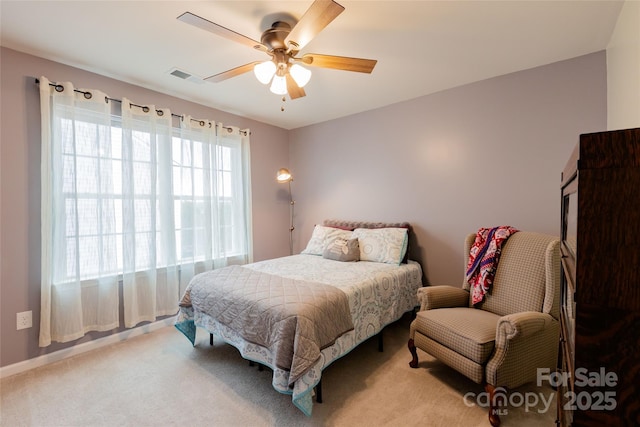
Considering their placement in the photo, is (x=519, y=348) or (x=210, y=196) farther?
(x=210, y=196)

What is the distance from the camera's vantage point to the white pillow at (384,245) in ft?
9.86

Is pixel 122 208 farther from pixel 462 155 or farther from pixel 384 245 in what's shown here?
pixel 462 155

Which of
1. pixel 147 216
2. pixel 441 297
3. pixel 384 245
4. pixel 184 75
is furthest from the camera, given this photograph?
pixel 384 245

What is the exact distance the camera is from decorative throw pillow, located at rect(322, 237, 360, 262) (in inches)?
123

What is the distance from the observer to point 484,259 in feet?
7.68

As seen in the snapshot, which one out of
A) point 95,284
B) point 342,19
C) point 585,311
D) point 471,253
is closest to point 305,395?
point 585,311

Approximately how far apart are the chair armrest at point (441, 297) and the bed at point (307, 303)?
353 millimetres

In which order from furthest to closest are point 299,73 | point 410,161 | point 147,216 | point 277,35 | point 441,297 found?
point 410,161 → point 147,216 → point 441,297 → point 299,73 → point 277,35

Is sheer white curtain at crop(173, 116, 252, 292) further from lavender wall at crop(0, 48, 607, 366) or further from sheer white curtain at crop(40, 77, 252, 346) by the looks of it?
lavender wall at crop(0, 48, 607, 366)

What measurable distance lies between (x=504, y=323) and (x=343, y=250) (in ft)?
5.56

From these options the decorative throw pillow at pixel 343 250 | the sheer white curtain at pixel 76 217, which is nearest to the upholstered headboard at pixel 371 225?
the decorative throw pillow at pixel 343 250

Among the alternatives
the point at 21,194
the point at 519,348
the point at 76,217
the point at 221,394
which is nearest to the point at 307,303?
the point at 221,394

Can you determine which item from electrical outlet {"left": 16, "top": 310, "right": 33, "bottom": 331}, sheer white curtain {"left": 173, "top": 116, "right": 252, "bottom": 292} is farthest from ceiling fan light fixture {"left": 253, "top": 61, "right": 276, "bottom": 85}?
electrical outlet {"left": 16, "top": 310, "right": 33, "bottom": 331}

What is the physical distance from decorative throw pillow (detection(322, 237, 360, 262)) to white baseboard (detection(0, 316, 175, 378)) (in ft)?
6.36
